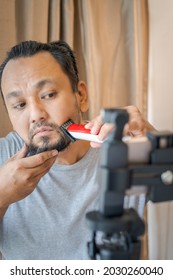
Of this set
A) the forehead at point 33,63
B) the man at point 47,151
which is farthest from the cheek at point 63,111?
the forehead at point 33,63

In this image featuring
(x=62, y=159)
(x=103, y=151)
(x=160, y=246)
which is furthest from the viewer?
(x=160, y=246)

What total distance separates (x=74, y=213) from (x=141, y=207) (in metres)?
0.21

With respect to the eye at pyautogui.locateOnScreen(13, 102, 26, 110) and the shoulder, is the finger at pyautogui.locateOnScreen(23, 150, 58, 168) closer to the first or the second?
the eye at pyautogui.locateOnScreen(13, 102, 26, 110)

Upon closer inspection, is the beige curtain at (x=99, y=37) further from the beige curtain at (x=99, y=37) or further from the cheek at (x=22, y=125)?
the cheek at (x=22, y=125)

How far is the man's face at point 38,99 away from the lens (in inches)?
31.0

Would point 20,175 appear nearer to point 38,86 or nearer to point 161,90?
point 38,86

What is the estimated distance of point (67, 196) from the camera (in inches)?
34.7

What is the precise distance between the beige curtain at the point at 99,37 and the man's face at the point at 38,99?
0.20 metres

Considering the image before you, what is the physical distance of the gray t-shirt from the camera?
2.74 ft

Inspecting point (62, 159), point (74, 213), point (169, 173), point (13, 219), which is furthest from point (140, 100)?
point (169, 173)

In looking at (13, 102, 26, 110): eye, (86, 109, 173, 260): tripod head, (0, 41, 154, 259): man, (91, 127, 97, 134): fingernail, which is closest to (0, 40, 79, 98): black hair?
(0, 41, 154, 259): man

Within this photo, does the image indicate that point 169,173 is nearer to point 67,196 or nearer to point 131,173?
point 131,173

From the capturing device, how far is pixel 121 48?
46.3 inches

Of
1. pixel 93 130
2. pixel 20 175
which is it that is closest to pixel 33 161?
pixel 20 175
